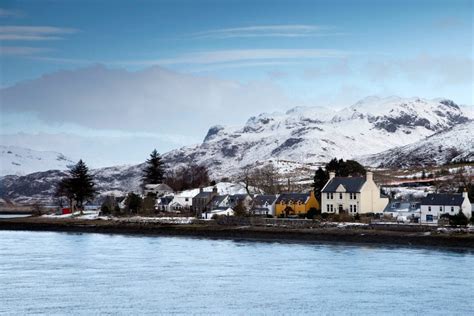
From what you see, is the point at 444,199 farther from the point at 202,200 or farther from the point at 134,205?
the point at 134,205

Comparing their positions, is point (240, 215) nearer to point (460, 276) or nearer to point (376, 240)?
point (376, 240)

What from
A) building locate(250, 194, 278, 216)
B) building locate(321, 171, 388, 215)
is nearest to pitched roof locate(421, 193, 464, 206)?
building locate(321, 171, 388, 215)

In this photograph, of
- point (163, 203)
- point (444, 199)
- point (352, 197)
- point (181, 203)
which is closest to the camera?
point (444, 199)

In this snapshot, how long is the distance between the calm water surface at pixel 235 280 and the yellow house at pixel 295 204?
2758 cm

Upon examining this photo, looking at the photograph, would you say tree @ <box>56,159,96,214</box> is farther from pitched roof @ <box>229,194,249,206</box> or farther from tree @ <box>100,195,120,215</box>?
pitched roof @ <box>229,194,249,206</box>

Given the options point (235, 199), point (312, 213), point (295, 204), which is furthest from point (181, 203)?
point (312, 213)

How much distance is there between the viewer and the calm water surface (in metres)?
42.1

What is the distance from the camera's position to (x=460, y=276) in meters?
52.2

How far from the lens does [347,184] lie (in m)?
99.6

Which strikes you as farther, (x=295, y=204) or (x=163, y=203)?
(x=163, y=203)

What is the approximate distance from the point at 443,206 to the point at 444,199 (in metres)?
0.77

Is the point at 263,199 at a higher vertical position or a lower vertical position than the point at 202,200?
lower

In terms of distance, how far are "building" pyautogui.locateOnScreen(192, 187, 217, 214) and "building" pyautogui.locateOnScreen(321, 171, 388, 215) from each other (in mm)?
19948

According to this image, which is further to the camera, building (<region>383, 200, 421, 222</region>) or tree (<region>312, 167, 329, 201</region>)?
tree (<region>312, 167, 329, 201</region>)
